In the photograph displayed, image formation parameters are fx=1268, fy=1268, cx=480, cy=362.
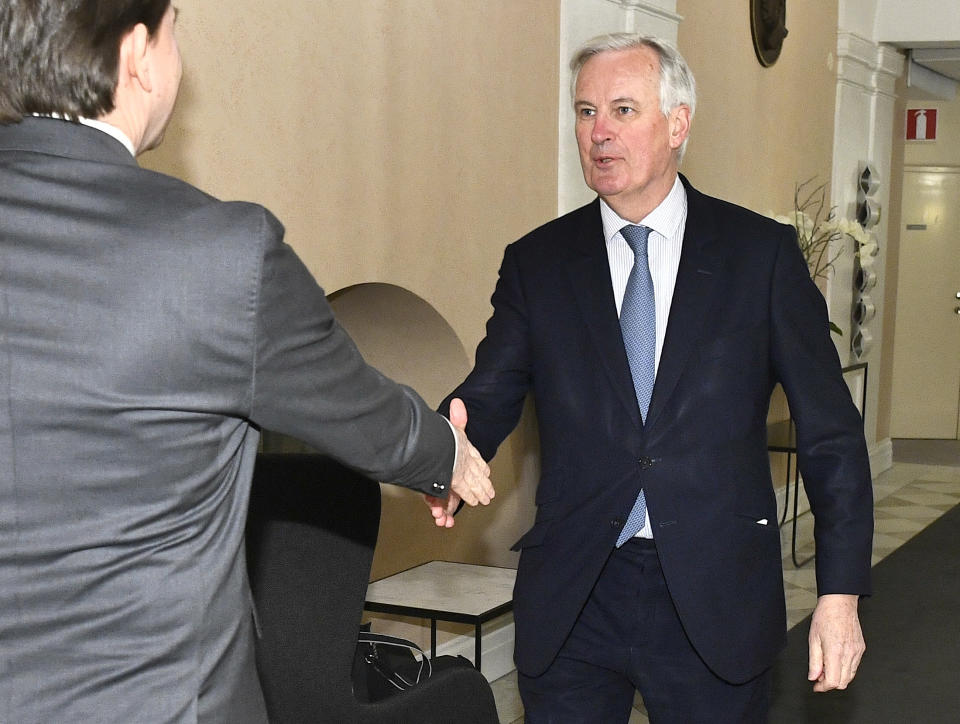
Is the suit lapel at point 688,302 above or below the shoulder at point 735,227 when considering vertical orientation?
below

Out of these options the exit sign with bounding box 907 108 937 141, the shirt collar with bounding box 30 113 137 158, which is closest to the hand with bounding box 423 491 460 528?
the shirt collar with bounding box 30 113 137 158

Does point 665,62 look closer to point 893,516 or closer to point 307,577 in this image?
point 307,577

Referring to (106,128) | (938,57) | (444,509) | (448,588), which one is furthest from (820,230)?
(106,128)

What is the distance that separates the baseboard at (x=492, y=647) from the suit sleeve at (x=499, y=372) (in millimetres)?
2117

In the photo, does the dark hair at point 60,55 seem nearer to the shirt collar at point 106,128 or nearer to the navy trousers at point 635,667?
the shirt collar at point 106,128

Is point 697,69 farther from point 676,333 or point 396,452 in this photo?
point 396,452

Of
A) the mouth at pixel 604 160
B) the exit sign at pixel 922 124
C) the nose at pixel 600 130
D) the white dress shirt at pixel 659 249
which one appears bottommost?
the white dress shirt at pixel 659 249

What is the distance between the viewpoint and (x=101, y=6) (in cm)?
131

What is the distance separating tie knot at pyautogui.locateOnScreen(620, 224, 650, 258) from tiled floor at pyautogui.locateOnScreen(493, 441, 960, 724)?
2322 millimetres

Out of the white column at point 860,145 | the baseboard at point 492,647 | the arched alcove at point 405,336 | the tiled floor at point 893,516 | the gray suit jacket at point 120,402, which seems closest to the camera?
the gray suit jacket at point 120,402

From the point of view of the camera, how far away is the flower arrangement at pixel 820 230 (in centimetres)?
685

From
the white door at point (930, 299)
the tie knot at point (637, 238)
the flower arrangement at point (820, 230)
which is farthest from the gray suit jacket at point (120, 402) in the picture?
the white door at point (930, 299)

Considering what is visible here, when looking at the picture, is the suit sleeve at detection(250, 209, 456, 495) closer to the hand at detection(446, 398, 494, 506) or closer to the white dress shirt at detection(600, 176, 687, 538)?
the hand at detection(446, 398, 494, 506)

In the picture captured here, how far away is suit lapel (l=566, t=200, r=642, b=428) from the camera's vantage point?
223cm
